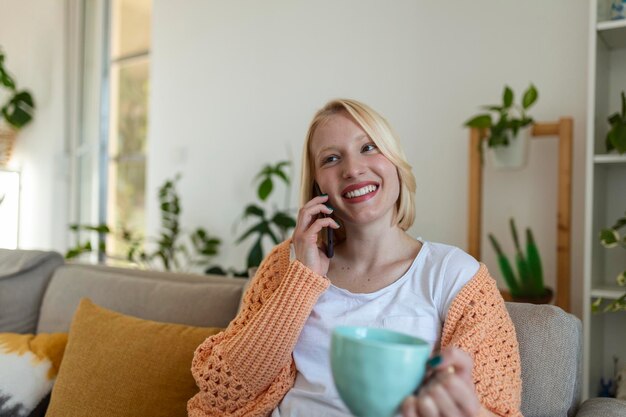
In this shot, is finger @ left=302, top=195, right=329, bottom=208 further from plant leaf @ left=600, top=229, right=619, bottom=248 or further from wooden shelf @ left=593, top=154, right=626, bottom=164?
wooden shelf @ left=593, top=154, right=626, bottom=164

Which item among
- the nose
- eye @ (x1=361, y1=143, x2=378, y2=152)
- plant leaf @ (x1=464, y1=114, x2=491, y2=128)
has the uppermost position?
plant leaf @ (x1=464, y1=114, x2=491, y2=128)

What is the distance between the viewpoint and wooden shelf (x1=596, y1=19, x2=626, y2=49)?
1.98 meters

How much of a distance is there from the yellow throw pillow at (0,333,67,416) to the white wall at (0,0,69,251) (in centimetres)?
310

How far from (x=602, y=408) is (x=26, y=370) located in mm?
1363

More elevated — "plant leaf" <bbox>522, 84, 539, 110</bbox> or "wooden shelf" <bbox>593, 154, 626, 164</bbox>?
"plant leaf" <bbox>522, 84, 539, 110</bbox>

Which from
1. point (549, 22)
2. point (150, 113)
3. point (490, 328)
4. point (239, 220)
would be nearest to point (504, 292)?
point (549, 22)

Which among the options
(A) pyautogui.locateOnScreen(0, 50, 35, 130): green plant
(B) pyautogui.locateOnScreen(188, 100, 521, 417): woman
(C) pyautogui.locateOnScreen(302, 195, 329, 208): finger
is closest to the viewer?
(B) pyautogui.locateOnScreen(188, 100, 521, 417): woman

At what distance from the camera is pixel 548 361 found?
1210 millimetres

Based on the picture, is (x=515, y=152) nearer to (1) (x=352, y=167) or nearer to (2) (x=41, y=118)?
(1) (x=352, y=167)

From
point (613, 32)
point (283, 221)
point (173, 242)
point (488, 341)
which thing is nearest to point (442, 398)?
point (488, 341)

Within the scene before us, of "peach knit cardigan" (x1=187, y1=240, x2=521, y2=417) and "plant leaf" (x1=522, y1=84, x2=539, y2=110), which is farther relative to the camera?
"plant leaf" (x1=522, y1=84, x2=539, y2=110)

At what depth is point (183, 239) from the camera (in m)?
3.88

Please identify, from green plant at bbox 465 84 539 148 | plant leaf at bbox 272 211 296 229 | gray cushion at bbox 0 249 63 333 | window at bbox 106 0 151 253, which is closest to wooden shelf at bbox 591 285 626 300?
green plant at bbox 465 84 539 148

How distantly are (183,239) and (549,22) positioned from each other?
2.43 metres
